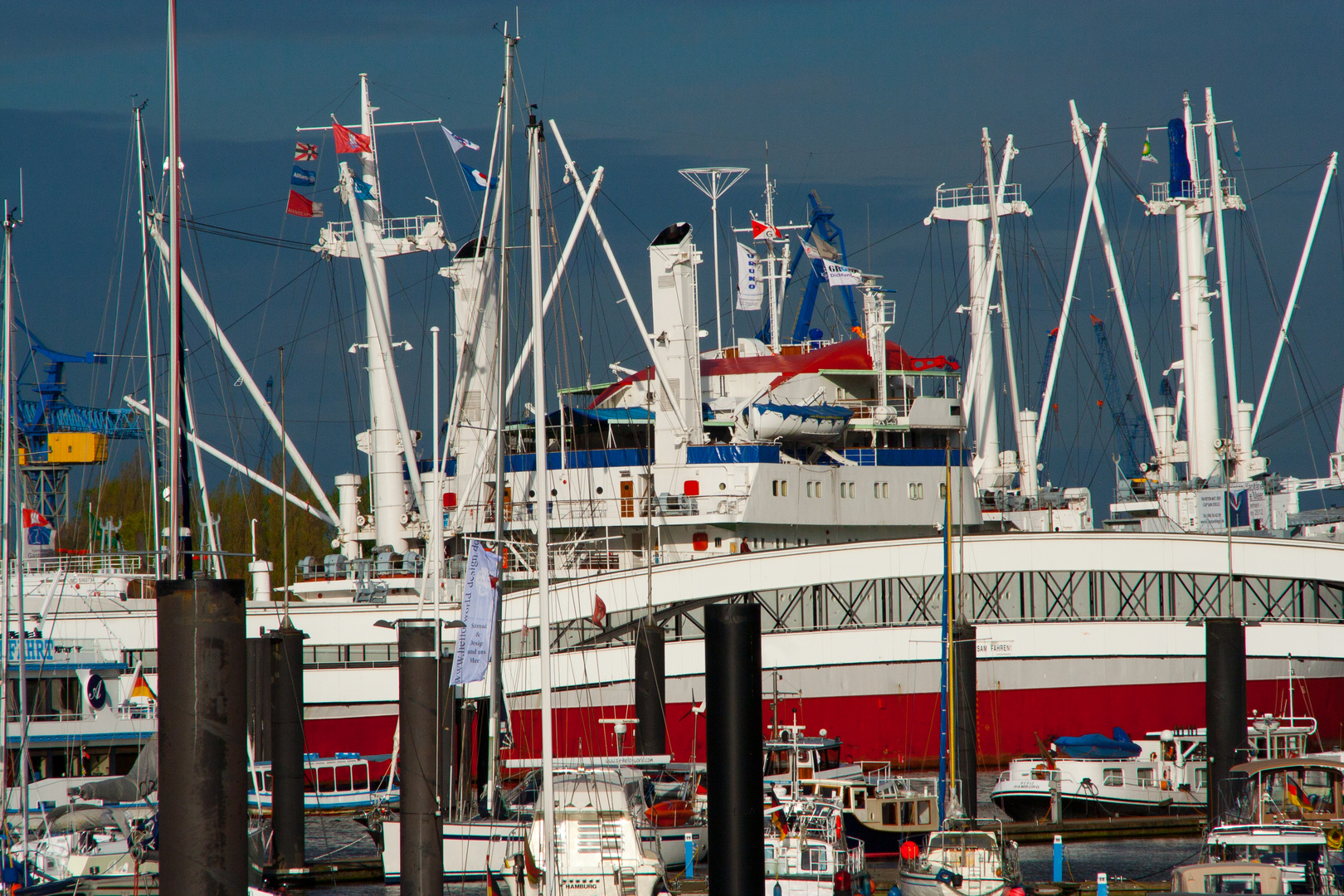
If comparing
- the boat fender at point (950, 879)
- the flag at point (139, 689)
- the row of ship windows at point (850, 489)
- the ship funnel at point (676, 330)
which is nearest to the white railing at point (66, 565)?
the flag at point (139, 689)

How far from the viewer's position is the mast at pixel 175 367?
14.8 metres

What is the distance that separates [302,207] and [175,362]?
3485 cm

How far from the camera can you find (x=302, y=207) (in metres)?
49.6

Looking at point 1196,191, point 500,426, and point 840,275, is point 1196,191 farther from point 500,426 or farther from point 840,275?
point 500,426

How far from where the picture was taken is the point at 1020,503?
70.9m

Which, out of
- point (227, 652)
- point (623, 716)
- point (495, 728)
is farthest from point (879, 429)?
point (227, 652)

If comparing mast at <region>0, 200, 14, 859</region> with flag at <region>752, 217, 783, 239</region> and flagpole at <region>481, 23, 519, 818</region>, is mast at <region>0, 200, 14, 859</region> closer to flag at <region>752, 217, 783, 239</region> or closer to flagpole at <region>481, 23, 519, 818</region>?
flagpole at <region>481, 23, 519, 818</region>

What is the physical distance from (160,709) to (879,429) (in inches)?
1792

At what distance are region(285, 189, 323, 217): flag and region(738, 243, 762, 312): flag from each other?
56.7 feet

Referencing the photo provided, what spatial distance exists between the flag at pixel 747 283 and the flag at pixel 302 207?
680 inches

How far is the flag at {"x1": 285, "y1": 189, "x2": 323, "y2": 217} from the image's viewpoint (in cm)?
4944

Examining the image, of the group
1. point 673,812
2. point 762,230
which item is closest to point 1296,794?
point 673,812

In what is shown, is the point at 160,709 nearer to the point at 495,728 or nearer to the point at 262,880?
the point at 495,728

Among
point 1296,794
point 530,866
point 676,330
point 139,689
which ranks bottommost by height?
point 1296,794
